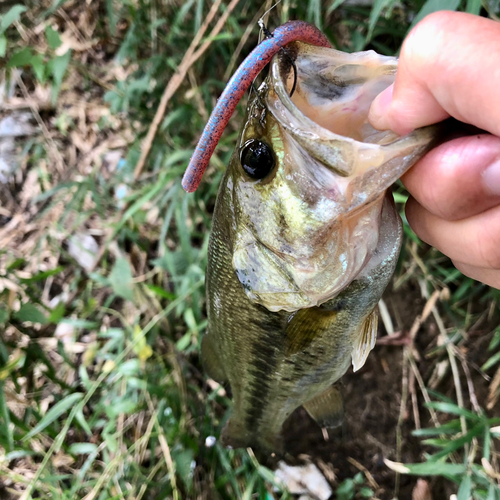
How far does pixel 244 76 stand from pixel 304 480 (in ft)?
6.86

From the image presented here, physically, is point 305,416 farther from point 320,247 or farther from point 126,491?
point 320,247

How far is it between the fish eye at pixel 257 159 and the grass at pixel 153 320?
977 millimetres

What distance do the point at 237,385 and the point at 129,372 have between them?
77 cm

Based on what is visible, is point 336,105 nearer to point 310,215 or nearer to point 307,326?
point 310,215

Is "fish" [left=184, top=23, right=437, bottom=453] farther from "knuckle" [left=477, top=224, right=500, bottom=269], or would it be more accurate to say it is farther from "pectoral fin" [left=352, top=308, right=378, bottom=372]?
"knuckle" [left=477, top=224, right=500, bottom=269]

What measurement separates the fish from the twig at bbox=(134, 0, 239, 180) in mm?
1212

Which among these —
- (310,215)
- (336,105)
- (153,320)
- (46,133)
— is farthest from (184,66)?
(46,133)

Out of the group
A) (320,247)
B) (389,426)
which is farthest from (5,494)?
(320,247)

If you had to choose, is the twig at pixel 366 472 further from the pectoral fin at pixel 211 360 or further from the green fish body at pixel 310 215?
the green fish body at pixel 310 215

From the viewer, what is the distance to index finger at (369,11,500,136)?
51 centimetres

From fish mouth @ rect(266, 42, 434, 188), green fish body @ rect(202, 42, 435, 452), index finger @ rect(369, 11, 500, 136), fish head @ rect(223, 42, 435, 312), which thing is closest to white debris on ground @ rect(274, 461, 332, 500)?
green fish body @ rect(202, 42, 435, 452)

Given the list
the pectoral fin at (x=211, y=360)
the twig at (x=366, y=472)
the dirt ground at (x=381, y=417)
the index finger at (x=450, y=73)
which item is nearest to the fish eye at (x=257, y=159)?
the index finger at (x=450, y=73)

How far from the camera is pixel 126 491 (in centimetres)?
184

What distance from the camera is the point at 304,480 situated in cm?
205
